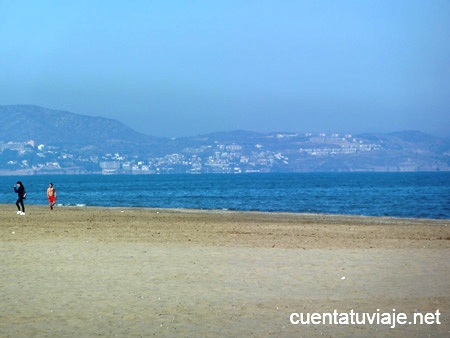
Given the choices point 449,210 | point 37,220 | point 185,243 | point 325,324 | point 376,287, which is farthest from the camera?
point 449,210

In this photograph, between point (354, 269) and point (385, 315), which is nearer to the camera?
point (385, 315)

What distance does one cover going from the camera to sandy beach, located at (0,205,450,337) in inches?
452

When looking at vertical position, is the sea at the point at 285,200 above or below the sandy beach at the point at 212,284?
below

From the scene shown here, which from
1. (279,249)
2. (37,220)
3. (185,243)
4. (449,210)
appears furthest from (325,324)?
(449,210)

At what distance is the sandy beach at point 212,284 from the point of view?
1148 centimetres

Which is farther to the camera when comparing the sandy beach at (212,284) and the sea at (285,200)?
the sea at (285,200)

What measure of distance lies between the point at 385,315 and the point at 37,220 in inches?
986

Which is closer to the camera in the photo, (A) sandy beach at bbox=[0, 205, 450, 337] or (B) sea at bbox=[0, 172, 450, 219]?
(A) sandy beach at bbox=[0, 205, 450, 337]

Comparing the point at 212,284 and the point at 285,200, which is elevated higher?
the point at 212,284

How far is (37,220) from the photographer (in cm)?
3478

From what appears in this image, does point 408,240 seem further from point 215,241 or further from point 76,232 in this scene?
point 76,232

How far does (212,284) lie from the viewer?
15.2 meters

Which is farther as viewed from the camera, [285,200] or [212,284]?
[285,200]

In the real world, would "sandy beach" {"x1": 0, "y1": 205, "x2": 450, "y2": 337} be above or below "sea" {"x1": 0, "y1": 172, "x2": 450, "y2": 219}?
above
